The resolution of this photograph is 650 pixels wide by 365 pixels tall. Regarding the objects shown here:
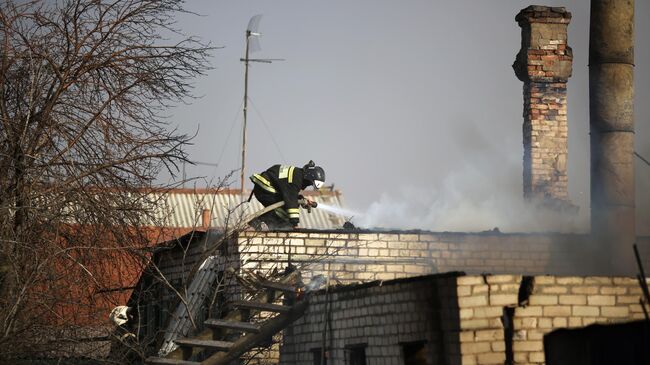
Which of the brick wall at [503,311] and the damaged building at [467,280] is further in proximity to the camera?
the damaged building at [467,280]

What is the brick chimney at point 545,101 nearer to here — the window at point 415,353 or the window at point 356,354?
the window at point 356,354

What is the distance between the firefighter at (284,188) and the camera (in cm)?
1650

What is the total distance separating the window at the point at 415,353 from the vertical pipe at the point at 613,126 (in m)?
6.33

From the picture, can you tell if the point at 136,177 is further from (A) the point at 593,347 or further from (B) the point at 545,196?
(B) the point at 545,196

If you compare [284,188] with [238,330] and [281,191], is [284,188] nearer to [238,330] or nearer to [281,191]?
[281,191]

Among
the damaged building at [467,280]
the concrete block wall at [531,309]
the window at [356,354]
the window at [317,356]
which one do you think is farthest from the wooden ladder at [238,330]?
the concrete block wall at [531,309]

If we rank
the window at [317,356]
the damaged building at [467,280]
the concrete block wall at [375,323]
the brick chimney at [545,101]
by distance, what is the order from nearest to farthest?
the damaged building at [467,280], the concrete block wall at [375,323], the window at [317,356], the brick chimney at [545,101]

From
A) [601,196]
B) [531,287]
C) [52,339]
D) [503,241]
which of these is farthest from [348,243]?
[531,287]

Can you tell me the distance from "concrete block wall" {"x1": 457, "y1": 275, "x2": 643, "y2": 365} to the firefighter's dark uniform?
638 centimetres

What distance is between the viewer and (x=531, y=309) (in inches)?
411

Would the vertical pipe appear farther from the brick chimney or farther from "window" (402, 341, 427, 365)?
"window" (402, 341, 427, 365)

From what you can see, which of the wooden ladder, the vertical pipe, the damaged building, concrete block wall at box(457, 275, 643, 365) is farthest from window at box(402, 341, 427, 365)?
the vertical pipe

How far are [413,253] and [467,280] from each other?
21.7 ft

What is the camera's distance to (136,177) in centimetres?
1341
